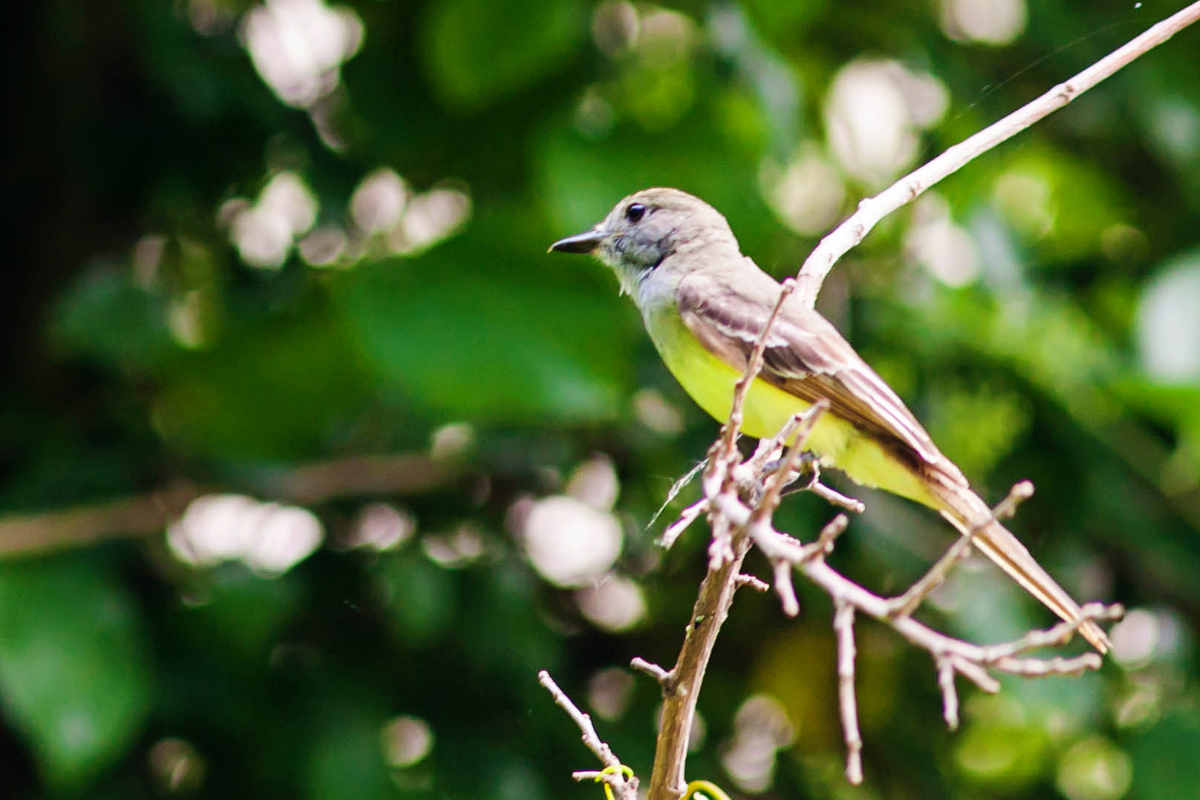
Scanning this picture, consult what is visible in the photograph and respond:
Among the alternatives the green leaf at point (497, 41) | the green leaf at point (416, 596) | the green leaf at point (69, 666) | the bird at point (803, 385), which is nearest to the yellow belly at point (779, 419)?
the bird at point (803, 385)

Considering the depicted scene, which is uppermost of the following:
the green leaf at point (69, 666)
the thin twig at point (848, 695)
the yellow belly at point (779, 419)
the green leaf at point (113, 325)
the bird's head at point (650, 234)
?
the green leaf at point (113, 325)

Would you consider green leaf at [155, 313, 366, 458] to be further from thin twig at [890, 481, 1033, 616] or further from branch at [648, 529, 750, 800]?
thin twig at [890, 481, 1033, 616]

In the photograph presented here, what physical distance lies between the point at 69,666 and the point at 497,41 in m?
1.97

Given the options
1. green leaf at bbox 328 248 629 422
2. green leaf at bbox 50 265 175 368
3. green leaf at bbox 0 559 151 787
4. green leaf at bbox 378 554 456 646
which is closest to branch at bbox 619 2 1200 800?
green leaf at bbox 328 248 629 422

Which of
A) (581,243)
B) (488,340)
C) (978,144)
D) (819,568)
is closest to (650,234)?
(581,243)

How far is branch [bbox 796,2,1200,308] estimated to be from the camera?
1946mm

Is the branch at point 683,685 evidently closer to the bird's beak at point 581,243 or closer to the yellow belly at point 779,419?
the yellow belly at point 779,419

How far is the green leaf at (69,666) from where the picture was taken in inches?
138

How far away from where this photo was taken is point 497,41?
3.74 metres

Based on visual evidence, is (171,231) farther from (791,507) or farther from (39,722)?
(791,507)

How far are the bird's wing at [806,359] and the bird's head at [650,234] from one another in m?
0.39

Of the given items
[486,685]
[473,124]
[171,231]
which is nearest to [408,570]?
[486,685]

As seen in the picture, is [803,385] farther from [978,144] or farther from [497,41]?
[497,41]

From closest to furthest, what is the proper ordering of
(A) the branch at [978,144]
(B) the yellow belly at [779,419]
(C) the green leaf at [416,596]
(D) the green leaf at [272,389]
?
(A) the branch at [978,144] → (B) the yellow belly at [779,419] → (C) the green leaf at [416,596] → (D) the green leaf at [272,389]
